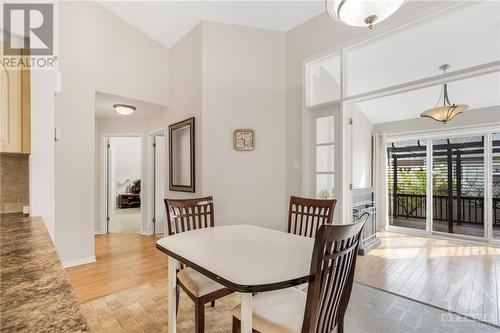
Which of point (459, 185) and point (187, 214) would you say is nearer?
point (187, 214)

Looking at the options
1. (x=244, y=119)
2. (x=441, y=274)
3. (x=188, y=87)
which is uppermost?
→ (x=188, y=87)

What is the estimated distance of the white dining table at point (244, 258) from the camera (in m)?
1.11

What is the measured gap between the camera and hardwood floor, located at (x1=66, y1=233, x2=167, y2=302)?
2641 millimetres

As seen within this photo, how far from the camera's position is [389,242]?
176 inches

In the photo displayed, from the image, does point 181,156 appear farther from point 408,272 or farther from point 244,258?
point 408,272

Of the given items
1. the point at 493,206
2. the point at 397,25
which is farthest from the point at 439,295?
the point at 493,206

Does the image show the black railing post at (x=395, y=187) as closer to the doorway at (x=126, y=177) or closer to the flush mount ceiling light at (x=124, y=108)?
the flush mount ceiling light at (x=124, y=108)

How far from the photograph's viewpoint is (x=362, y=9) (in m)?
1.52

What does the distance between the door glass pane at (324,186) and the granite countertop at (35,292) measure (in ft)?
9.43

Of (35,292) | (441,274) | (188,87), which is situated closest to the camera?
(35,292)

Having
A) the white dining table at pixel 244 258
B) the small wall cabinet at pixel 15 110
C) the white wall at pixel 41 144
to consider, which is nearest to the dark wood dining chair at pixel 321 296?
the white dining table at pixel 244 258

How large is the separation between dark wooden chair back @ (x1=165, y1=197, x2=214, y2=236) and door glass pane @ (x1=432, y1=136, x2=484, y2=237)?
16.6 ft

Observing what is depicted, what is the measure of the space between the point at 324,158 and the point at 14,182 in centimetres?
303

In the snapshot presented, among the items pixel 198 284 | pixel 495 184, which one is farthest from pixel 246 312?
pixel 495 184
